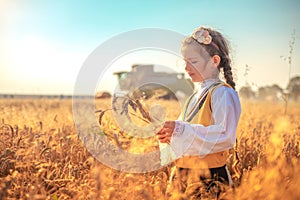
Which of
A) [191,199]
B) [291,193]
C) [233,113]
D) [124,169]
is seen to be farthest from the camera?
[124,169]

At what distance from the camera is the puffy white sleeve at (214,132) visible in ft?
6.18

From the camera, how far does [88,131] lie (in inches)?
137

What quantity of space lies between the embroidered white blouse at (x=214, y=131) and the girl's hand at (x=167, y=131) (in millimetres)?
23

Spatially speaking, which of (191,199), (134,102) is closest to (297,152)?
(191,199)

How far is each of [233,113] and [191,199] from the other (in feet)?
1.84

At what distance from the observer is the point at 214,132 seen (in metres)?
1.89

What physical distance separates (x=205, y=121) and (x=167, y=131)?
278 mm

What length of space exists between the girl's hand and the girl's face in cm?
47

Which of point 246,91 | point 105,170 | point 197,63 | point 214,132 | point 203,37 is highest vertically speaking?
point 203,37

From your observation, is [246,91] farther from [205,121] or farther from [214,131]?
[214,131]

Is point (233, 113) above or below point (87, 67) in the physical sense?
below

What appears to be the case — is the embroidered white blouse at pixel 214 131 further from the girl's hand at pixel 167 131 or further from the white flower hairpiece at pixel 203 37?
the white flower hairpiece at pixel 203 37

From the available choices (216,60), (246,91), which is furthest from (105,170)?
(246,91)

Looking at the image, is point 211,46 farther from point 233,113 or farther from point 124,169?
point 124,169
